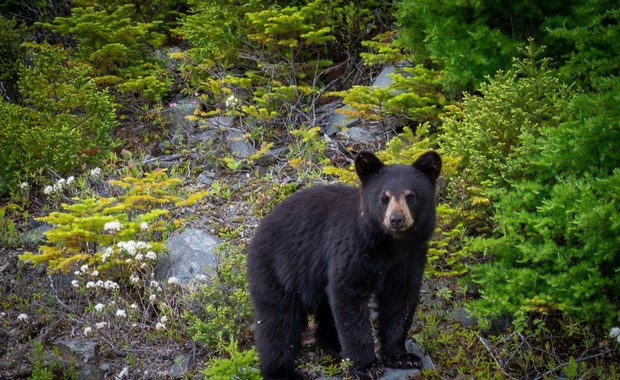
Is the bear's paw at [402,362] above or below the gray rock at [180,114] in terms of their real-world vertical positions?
above

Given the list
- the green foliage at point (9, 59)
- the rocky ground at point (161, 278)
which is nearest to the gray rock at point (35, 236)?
the rocky ground at point (161, 278)

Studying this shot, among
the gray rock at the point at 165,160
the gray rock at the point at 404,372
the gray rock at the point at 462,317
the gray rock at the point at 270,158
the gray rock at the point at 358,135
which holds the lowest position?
the gray rock at the point at 165,160

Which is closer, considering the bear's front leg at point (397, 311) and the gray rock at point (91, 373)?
the bear's front leg at point (397, 311)

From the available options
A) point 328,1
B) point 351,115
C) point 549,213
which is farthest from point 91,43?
point 549,213

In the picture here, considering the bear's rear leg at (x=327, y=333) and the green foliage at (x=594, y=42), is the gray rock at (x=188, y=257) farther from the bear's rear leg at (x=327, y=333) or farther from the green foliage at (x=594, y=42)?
the green foliage at (x=594, y=42)

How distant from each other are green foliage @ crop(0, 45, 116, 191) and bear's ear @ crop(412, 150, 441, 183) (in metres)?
5.43

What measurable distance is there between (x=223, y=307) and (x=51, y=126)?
172 inches

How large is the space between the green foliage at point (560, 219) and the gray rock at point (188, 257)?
2.66 metres

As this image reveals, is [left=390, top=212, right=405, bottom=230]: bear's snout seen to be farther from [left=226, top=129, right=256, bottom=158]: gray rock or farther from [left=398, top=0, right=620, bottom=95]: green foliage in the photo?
[left=226, top=129, right=256, bottom=158]: gray rock

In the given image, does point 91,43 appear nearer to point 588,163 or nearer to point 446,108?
point 446,108

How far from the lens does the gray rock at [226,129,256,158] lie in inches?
368

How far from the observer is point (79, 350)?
6555 millimetres

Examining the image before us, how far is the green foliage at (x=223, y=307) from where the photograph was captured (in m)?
6.22

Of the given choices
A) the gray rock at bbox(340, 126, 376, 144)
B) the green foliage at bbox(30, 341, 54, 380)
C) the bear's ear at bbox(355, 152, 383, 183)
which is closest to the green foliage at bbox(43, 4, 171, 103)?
the gray rock at bbox(340, 126, 376, 144)
